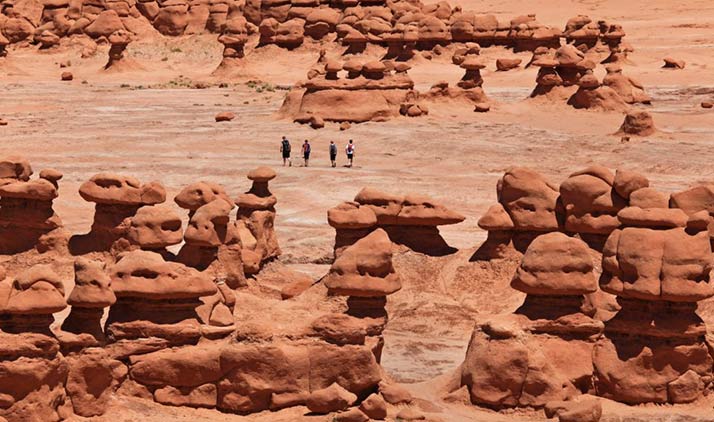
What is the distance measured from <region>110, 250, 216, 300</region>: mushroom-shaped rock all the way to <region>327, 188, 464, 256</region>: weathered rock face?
22.4 ft

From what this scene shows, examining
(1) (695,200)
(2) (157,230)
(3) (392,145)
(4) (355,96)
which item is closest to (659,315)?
(1) (695,200)

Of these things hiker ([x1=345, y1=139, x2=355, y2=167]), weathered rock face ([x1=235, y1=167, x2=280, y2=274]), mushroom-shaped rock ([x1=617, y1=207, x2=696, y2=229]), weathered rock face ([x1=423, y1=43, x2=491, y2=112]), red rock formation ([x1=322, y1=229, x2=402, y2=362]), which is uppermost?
mushroom-shaped rock ([x1=617, y1=207, x2=696, y2=229])

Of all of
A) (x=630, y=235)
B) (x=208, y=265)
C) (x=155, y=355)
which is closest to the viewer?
(x=155, y=355)

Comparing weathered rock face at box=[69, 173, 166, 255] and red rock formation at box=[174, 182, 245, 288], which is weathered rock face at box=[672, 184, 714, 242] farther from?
weathered rock face at box=[69, 173, 166, 255]

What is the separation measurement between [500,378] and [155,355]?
4.42 meters

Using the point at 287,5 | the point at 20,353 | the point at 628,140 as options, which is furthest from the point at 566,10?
the point at 20,353

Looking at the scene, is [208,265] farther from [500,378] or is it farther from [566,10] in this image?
[566,10]

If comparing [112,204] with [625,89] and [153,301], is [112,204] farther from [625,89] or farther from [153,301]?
[625,89]

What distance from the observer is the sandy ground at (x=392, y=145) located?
90.1 ft

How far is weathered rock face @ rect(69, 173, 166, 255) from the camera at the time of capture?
28.8 meters

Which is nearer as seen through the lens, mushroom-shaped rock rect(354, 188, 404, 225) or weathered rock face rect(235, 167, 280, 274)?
mushroom-shaped rock rect(354, 188, 404, 225)

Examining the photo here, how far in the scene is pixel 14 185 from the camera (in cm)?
2922

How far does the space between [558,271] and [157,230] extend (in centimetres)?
736

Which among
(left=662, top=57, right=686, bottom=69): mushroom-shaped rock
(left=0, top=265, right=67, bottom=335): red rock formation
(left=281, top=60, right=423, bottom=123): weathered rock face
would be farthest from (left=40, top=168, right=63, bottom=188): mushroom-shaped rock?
(left=662, top=57, right=686, bottom=69): mushroom-shaped rock
